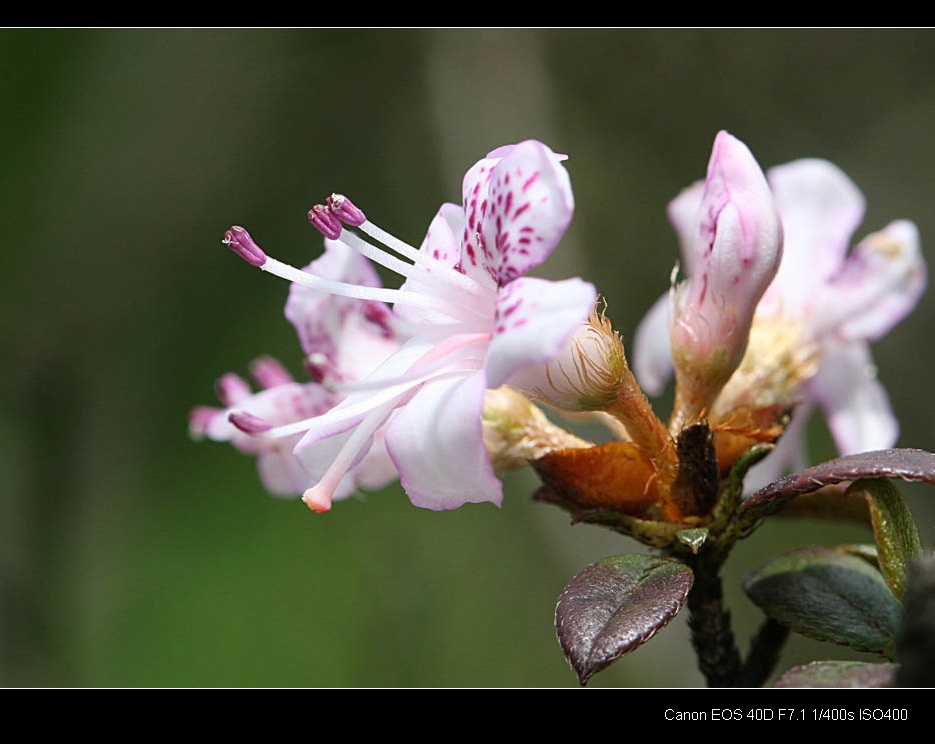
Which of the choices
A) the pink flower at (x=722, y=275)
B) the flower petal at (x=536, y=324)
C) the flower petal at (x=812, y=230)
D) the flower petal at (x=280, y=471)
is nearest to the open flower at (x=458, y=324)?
the flower petal at (x=536, y=324)

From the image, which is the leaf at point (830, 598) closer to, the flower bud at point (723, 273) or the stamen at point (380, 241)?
the flower bud at point (723, 273)

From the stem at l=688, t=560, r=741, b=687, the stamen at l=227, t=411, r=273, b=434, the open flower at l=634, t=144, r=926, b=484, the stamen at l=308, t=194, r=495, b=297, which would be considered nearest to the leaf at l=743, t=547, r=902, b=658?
the stem at l=688, t=560, r=741, b=687

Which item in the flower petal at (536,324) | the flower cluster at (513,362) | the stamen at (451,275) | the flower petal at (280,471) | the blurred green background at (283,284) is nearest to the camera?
the flower petal at (536,324)

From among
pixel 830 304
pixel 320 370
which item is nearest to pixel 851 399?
pixel 830 304

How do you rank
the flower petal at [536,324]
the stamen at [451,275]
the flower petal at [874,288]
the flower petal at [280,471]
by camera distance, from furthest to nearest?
1. the flower petal at [874,288]
2. the flower petal at [280,471]
3. the stamen at [451,275]
4. the flower petal at [536,324]

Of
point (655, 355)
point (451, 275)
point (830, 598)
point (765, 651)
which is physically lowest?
point (765, 651)

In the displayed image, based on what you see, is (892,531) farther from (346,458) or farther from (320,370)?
(320,370)

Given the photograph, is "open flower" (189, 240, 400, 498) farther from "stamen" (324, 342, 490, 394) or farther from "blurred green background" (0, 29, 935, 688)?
"blurred green background" (0, 29, 935, 688)
